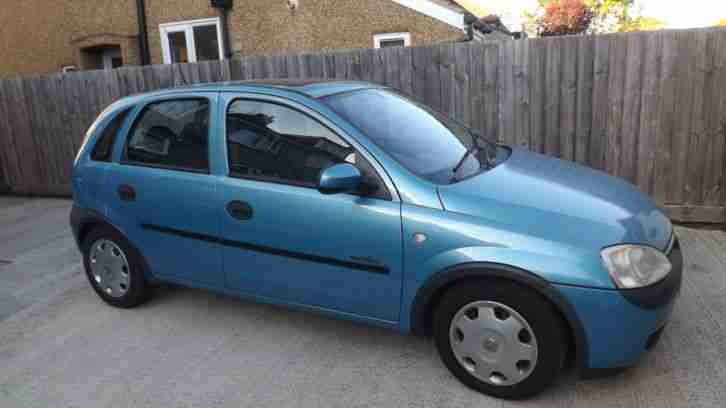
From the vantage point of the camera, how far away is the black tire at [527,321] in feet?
9.32

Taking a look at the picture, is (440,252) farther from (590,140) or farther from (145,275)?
(590,140)

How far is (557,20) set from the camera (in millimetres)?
23906

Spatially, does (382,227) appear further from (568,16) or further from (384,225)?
(568,16)

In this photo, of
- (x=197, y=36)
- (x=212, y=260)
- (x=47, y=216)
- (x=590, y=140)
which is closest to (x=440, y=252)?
(x=212, y=260)

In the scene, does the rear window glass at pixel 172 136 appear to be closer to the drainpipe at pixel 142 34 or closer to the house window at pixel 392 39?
the house window at pixel 392 39

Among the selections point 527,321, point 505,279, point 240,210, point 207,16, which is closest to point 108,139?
point 240,210

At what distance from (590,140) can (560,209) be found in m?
3.36

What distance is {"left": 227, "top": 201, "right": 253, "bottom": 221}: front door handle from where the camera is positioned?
3.52 m

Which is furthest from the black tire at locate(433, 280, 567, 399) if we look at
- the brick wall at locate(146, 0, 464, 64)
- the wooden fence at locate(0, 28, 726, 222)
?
the brick wall at locate(146, 0, 464, 64)

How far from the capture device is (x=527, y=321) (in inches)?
113

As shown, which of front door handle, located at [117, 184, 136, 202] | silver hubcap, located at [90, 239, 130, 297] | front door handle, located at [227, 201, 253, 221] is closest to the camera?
front door handle, located at [227, 201, 253, 221]

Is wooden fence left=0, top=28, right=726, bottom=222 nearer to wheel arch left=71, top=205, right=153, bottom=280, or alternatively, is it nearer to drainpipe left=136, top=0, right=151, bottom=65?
wheel arch left=71, top=205, right=153, bottom=280

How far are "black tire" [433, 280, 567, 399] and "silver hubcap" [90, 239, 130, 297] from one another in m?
2.58

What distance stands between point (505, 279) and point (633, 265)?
0.63m
